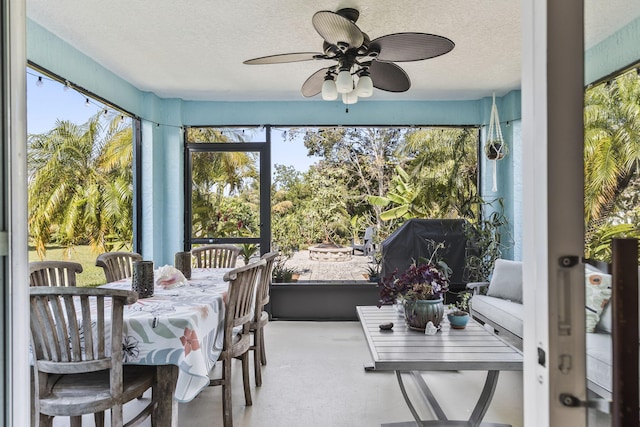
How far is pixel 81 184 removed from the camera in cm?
388

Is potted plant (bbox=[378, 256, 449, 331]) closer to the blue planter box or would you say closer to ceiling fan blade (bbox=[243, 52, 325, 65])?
ceiling fan blade (bbox=[243, 52, 325, 65])

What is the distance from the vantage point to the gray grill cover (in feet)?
15.1

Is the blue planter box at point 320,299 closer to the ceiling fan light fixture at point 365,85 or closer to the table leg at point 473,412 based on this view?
the table leg at point 473,412

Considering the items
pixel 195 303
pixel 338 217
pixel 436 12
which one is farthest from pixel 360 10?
pixel 338 217

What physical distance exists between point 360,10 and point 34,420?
3.07 meters

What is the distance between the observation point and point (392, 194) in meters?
5.24

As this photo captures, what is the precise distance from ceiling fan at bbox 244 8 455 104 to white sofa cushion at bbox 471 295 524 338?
2075 millimetres

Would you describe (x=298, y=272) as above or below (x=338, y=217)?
below

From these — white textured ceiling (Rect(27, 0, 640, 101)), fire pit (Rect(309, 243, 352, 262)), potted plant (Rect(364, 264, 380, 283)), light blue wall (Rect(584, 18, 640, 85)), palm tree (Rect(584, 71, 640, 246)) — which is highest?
white textured ceiling (Rect(27, 0, 640, 101))

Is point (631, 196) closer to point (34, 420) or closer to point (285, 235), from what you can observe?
point (34, 420)

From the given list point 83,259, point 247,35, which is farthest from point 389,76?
point 83,259

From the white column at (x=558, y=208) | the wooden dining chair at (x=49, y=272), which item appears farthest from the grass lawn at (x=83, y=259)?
the white column at (x=558, y=208)

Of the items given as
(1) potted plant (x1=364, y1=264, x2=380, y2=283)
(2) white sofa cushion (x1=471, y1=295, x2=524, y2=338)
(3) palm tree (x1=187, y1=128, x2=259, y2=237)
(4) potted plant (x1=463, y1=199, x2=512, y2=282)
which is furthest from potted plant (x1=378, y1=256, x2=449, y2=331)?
(3) palm tree (x1=187, y1=128, x2=259, y2=237)

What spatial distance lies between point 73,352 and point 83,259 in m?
2.42
